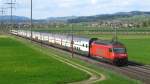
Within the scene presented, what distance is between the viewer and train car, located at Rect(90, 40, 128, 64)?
206ft

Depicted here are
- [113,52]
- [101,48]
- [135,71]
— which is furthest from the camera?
[101,48]

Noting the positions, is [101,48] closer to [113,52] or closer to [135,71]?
[113,52]

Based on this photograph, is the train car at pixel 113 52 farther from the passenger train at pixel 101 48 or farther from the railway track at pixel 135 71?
the railway track at pixel 135 71

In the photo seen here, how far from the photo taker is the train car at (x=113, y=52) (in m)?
62.7

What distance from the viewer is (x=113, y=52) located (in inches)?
2491

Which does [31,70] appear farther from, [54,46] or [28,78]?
[54,46]

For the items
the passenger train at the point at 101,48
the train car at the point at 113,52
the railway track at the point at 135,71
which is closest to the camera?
the railway track at the point at 135,71

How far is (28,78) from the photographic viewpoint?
43938 mm

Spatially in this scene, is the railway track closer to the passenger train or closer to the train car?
the train car

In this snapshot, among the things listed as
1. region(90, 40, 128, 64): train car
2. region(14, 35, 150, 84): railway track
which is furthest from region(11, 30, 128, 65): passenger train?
region(14, 35, 150, 84): railway track

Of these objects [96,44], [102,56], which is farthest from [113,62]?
[96,44]

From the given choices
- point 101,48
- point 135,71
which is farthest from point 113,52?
point 135,71

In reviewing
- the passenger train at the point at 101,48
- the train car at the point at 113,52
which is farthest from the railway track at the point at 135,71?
the passenger train at the point at 101,48

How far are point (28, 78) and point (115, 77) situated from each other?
8.35 m
